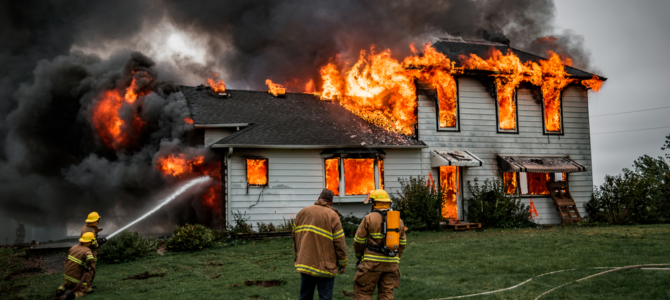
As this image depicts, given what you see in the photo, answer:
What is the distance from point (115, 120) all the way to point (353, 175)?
384 inches

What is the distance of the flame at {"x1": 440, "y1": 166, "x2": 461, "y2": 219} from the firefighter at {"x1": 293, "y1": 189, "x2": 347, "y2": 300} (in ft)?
40.2

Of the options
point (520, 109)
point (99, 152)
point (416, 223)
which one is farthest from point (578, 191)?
point (99, 152)

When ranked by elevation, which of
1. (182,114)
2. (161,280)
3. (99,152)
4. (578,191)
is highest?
(182,114)

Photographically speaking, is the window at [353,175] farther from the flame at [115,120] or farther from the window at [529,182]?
the flame at [115,120]

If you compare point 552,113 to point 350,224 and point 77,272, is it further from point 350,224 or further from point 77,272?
point 77,272

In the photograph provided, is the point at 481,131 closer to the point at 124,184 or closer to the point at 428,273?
the point at 428,273

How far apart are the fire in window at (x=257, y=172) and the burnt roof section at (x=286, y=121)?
83cm

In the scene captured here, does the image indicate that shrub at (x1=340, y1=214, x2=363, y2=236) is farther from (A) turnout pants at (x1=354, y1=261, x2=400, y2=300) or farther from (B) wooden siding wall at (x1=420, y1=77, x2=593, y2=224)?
(A) turnout pants at (x1=354, y1=261, x2=400, y2=300)

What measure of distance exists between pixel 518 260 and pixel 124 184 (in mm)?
14651

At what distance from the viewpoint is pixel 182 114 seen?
16.9m

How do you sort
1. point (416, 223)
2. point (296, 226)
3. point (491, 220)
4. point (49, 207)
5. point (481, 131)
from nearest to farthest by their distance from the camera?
point (296, 226)
point (416, 223)
point (491, 220)
point (481, 131)
point (49, 207)

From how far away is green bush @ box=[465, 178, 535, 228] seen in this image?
1608cm

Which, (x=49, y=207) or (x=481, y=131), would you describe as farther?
(x=49, y=207)

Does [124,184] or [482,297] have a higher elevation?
[124,184]
